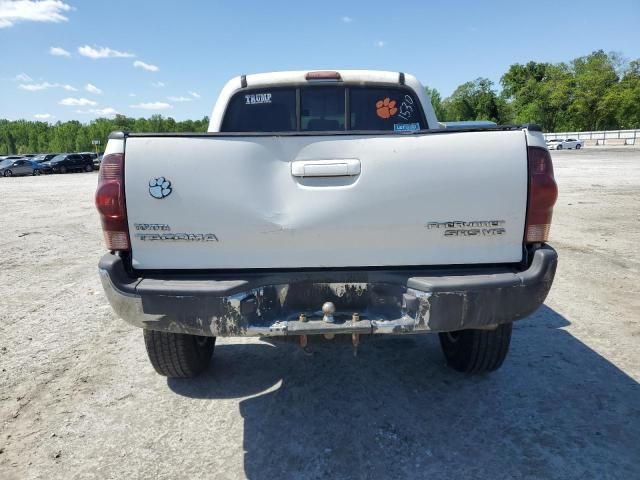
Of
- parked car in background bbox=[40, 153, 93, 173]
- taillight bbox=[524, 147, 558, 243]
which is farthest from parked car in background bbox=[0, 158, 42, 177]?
taillight bbox=[524, 147, 558, 243]

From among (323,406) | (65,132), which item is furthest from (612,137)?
(65,132)

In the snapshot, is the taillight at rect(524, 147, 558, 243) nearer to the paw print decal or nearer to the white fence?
the paw print decal

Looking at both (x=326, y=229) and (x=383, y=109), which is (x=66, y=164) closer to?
(x=383, y=109)

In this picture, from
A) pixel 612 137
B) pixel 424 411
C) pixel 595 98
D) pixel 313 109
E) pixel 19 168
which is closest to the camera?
pixel 424 411

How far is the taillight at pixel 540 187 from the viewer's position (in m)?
2.46

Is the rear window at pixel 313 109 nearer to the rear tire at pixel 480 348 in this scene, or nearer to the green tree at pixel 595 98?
the rear tire at pixel 480 348

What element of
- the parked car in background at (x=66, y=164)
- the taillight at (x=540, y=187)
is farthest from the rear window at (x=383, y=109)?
the parked car in background at (x=66, y=164)

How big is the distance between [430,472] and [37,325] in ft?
13.4

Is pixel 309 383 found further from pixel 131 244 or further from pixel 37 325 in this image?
pixel 37 325

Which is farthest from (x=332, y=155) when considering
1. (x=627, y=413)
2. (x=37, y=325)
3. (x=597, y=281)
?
(x=597, y=281)

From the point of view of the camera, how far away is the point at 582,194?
13664 millimetres

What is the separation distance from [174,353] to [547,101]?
86.5 m

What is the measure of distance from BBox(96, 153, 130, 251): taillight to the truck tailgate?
0.14ft

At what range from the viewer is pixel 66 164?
133 feet
